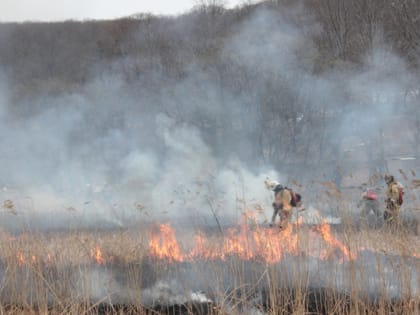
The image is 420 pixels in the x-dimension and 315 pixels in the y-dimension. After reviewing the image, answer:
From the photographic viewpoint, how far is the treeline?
1538 cm

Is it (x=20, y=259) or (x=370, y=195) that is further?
(x=370, y=195)

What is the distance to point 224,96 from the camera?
17609mm

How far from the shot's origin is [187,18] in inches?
956

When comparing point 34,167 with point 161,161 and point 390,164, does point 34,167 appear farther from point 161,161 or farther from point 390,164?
point 390,164

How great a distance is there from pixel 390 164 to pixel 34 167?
16658mm

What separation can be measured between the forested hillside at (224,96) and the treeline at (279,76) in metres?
0.05

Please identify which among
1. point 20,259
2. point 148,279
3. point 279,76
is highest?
point 279,76

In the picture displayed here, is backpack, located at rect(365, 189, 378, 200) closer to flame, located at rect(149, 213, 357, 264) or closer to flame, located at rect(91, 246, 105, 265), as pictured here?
flame, located at rect(149, 213, 357, 264)

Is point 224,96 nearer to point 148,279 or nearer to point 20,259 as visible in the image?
point 148,279

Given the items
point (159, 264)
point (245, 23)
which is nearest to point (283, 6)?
point (245, 23)

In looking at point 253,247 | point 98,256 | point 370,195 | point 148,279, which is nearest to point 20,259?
point 98,256

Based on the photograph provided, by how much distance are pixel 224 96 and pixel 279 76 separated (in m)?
2.44

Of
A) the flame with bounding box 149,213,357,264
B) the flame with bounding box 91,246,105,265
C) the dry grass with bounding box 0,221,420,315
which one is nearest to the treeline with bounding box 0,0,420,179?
the flame with bounding box 149,213,357,264

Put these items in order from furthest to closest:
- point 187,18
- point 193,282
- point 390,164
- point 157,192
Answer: point 187,18 → point 390,164 → point 157,192 → point 193,282
